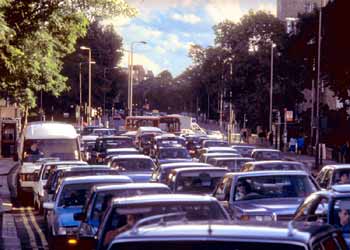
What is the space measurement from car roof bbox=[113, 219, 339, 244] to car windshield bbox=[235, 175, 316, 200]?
10401mm

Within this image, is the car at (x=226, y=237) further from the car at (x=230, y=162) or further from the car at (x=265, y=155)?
the car at (x=265, y=155)

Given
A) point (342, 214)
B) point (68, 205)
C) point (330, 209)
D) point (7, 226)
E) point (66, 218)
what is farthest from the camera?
point (7, 226)

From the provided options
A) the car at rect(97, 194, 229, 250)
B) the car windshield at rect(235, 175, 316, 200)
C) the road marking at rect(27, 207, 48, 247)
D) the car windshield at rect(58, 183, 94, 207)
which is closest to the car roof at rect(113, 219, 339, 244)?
the car at rect(97, 194, 229, 250)

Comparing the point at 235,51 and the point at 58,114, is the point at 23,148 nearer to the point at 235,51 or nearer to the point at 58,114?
the point at 235,51

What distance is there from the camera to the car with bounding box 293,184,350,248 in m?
11.7

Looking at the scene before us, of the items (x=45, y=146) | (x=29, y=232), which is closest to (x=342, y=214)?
(x=29, y=232)

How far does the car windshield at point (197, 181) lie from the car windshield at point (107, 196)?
6.13 metres

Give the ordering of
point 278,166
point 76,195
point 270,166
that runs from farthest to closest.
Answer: point 278,166
point 270,166
point 76,195

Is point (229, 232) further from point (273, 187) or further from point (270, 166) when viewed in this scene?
point (270, 166)

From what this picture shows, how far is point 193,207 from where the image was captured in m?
10.9

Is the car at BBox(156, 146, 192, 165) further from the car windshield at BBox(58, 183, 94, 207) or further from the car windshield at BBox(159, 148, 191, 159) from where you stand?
the car windshield at BBox(58, 183, 94, 207)

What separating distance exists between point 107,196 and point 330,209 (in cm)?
354

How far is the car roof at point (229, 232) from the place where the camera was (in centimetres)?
587

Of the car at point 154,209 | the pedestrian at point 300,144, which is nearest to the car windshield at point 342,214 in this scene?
the car at point 154,209
